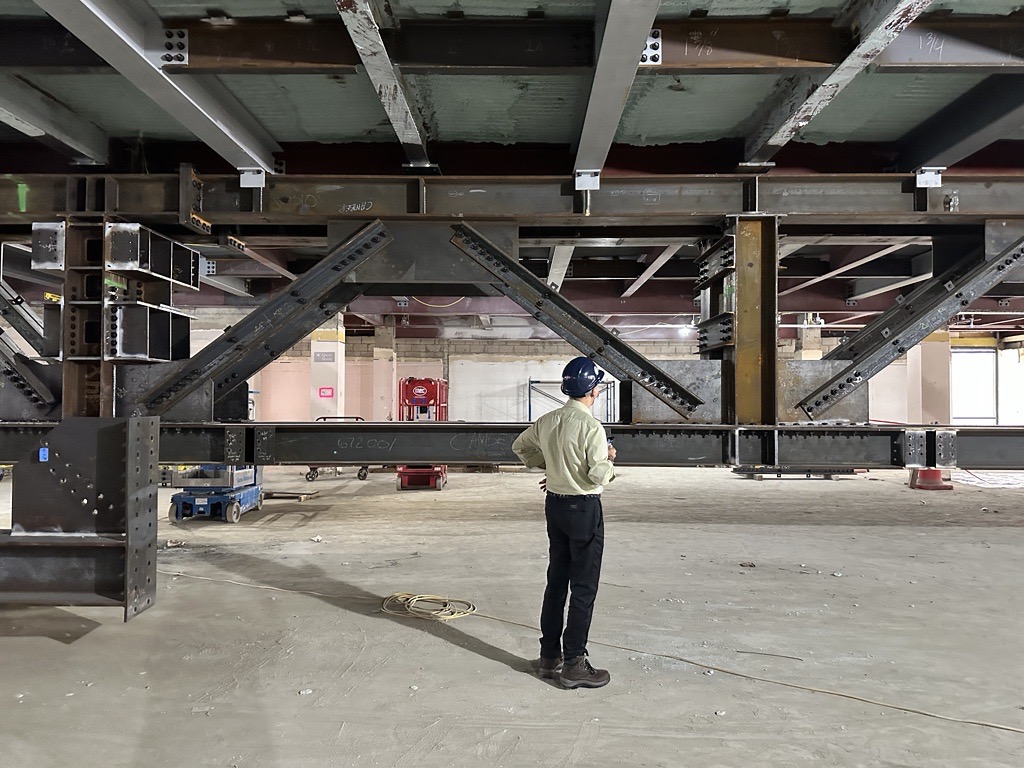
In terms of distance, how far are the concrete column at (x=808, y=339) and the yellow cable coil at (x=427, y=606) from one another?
560 inches

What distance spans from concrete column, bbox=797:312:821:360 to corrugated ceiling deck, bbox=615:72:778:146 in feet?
38.8

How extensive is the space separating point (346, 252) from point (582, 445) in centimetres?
364

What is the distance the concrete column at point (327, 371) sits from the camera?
Answer: 16328 mm

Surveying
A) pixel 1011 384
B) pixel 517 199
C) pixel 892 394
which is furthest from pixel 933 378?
pixel 517 199

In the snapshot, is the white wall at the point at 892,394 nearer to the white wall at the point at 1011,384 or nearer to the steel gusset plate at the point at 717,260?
the white wall at the point at 1011,384

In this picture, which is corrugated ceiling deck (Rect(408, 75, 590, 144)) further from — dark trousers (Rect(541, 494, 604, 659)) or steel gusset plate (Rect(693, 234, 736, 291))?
dark trousers (Rect(541, 494, 604, 659))

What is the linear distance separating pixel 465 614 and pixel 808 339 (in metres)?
18.7

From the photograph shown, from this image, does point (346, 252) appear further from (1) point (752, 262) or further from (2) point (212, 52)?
(1) point (752, 262)

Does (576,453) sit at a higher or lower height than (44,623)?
higher

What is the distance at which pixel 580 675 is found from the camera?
12.0 ft

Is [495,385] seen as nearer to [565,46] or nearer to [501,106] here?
[501,106]

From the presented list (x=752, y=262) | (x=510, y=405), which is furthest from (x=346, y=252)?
(x=510, y=405)

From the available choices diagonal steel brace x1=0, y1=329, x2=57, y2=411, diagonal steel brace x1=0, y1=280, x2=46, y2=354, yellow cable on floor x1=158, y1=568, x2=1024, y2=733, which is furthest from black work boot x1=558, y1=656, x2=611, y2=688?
diagonal steel brace x1=0, y1=280, x2=46, y2=354

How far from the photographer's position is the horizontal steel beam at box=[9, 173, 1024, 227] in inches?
237
